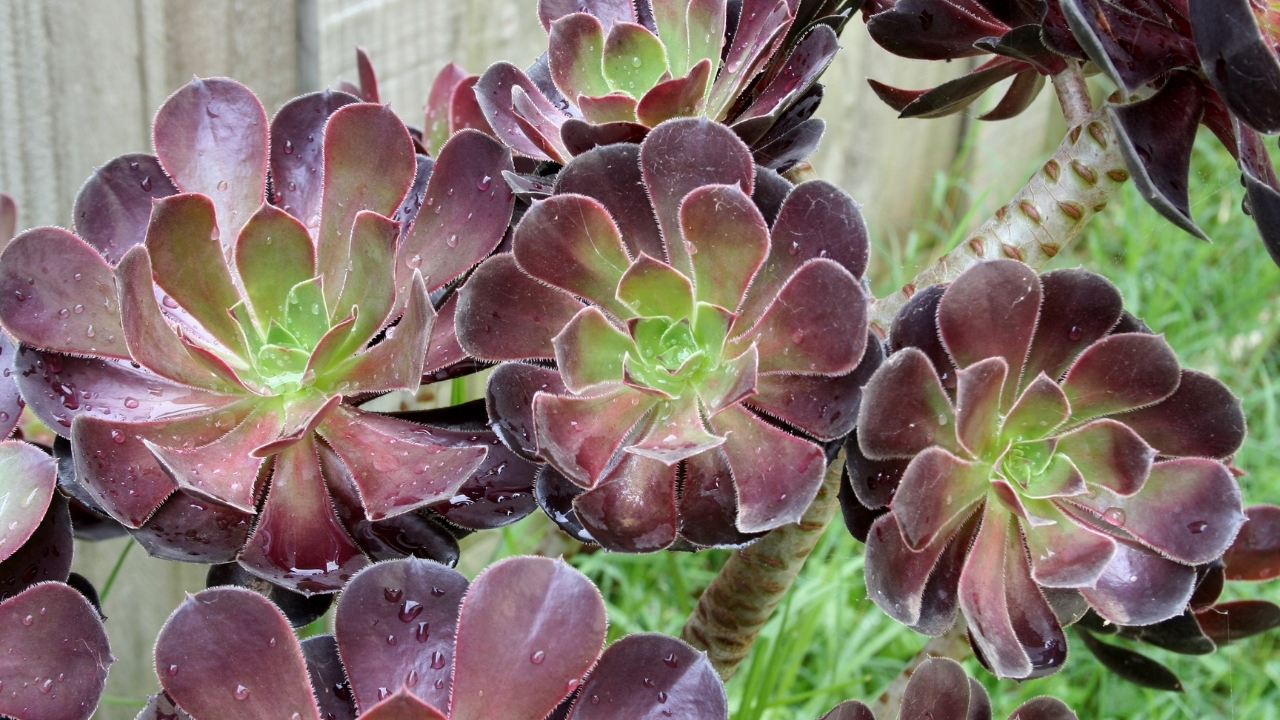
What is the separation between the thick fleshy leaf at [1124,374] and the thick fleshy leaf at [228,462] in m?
0.41

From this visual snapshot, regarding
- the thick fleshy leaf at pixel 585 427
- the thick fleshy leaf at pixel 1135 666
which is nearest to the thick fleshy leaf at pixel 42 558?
the thick fleshy leaf at pixel 585 427

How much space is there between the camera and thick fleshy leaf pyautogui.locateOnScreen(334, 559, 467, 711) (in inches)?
18.6

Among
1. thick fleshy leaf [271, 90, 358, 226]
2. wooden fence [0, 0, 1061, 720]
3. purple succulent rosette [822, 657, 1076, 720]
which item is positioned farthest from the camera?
wooden fence [0, 0, 1061, 720]

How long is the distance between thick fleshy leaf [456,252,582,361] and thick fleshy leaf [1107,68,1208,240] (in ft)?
0.90

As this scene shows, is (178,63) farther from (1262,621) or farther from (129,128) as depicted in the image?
(1262,621)

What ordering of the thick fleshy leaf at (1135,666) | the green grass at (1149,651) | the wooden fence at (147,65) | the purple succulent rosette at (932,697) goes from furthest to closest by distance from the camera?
the green grass at (1149,651) → the wooden fence at (147,65) → the thick fleshy leaf at (1135,666) → the purple succulent rosette at (932,697)

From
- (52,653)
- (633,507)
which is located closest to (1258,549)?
(633,507)

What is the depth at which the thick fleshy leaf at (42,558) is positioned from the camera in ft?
1.77

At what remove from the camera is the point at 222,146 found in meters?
0.61

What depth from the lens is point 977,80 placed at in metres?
0.63

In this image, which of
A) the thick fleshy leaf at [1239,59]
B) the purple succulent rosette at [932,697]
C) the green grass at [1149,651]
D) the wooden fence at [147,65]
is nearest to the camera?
the thick fleshy leaf at [1239,59]

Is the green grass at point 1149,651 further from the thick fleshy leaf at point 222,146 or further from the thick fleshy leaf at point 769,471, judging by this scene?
the thick fleshy leaf at point 222,146

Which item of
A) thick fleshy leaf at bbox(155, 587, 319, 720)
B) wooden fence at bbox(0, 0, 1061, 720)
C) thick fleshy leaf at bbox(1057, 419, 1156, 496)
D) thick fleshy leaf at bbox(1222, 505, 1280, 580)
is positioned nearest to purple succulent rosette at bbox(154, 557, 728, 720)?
thick fleshy leaf at bbox(155, 587, 319, 720)

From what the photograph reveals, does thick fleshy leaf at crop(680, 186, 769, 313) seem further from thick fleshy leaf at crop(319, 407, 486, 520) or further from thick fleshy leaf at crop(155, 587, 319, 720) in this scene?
thick fleshy leaf at crop(155, 587, 319, 720)
